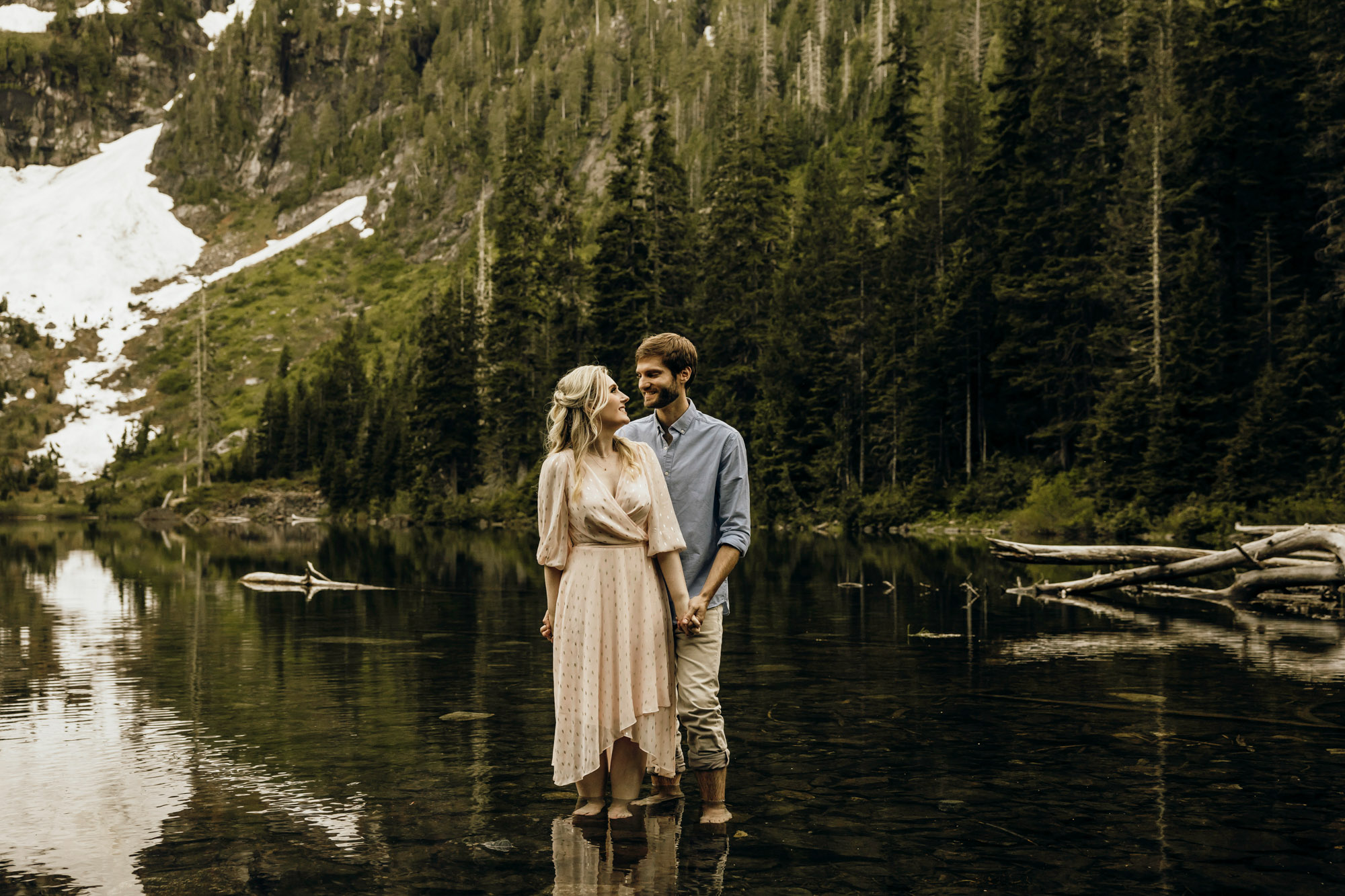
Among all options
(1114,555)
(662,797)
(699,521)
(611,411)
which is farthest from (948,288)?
(611,411)

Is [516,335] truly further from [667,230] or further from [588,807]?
[588,807]

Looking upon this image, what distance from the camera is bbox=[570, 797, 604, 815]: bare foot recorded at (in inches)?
241

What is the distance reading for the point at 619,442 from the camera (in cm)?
623

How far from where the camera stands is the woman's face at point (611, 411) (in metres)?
6.12

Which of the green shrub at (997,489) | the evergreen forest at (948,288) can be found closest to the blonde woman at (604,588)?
the evergreen forest at (948,288)

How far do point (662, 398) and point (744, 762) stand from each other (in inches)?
108

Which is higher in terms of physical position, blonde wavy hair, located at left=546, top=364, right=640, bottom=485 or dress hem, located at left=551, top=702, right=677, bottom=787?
blonde wavy hair, located at left=546, top=364, right=640, bottom=485

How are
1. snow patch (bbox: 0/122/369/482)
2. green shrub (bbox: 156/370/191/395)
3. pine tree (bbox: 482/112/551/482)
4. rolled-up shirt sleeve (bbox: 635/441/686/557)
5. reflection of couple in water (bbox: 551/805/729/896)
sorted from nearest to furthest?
reflection of couple in water (bbox: 551/805/729/896) → rolled-up shirt sleeve (bbox: 635/441/686/557) → pine tree (bbox: 482/112/551/482) → green shrub (bbox: 156/370/191/395) → snow patch (bbox: 0/122/369/482)

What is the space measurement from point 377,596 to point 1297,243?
114 ft

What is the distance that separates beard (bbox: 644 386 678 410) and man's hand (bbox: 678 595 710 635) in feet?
3.57

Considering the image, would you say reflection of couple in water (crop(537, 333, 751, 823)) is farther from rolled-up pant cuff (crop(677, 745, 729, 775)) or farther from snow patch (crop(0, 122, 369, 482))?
snow patch (crop(0, 122, 369, 482))

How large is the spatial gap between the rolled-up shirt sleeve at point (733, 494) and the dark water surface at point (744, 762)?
5.07 ft

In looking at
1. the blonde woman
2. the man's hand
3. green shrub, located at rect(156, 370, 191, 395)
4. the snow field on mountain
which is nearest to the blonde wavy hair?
the blonde woman

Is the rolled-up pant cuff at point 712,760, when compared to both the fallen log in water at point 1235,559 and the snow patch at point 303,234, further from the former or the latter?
the snow patch at point 303,234
